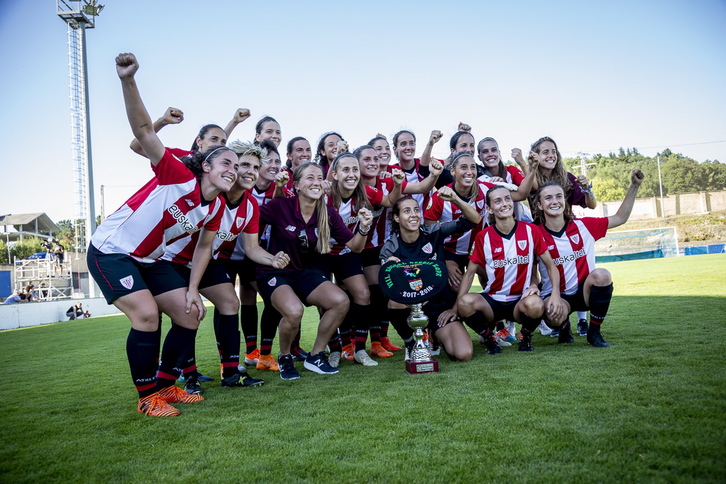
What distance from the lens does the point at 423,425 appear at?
270 centimetres

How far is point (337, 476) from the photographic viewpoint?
6.98 feet

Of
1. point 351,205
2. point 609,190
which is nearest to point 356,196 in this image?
point 351,205

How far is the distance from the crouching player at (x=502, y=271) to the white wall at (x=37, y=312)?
17811 mm

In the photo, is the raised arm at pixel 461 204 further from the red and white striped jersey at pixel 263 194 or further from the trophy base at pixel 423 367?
the red and white striped jersey at pixel 263 194

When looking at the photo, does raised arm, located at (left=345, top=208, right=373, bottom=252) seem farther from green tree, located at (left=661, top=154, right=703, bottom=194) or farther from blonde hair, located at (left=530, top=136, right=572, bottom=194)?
green tree, located at (left=661, top=154, right=703, bottom=194)

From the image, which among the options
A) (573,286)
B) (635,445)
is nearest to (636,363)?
(573,286)

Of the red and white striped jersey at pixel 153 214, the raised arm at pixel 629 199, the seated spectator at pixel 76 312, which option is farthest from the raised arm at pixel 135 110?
the seated spectator at pixel 76 312

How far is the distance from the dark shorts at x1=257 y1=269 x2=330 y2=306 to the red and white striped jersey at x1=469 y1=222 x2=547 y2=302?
159cm

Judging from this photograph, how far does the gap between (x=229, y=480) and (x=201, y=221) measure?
2.11m

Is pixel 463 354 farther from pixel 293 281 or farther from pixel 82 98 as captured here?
pixel 82 98

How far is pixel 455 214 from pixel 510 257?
96 cm

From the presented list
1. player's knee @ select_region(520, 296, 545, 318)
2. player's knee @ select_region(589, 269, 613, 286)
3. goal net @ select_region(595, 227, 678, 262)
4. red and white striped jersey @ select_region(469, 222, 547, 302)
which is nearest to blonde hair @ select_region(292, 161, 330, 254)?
red and white striped jersey @ select_region(469, 222, 547, 302)

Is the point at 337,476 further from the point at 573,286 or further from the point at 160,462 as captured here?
the point at 573,286

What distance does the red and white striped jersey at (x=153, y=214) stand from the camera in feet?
11.5
